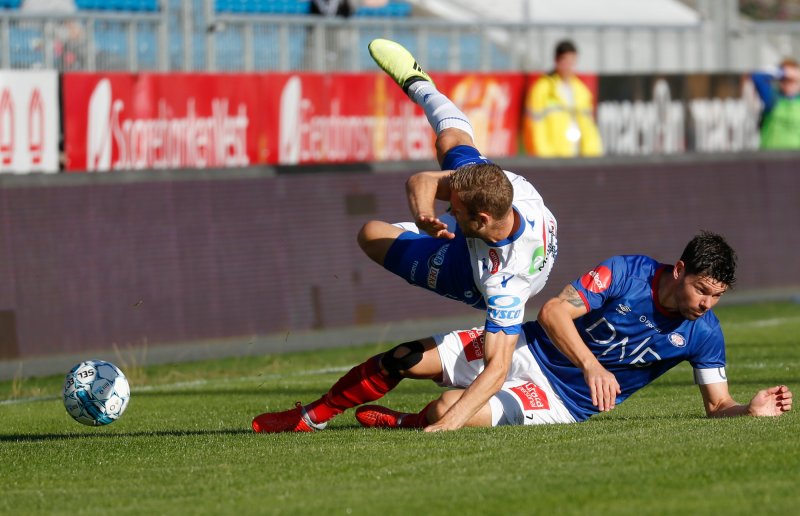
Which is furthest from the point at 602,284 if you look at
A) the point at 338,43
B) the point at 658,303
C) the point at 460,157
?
the point at 338,43

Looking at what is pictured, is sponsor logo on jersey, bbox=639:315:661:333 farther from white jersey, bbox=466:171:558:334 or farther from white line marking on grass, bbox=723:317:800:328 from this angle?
white line marking on grass, bbox=723:317:800:328

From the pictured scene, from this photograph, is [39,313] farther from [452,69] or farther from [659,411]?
[452,69]

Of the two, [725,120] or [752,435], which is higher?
[725,120]

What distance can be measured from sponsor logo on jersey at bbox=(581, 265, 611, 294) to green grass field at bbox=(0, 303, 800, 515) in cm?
77

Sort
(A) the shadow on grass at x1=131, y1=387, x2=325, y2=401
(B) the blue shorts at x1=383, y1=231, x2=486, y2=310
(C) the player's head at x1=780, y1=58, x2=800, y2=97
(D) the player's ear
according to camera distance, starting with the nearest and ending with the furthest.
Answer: (D) the player's ear
(B) the blue shorts at x1=383, y1=231, x2=486, y2=310
(A) the shadow on grass at x1=131, y1=387, x2=325, y2=401
(C) the player's head at x1=780, y1=58, x2=800, y2=97

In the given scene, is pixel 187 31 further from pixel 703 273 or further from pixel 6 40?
pixel 703 273

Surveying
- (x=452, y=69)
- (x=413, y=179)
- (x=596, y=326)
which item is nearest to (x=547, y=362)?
(x=596, y=326)

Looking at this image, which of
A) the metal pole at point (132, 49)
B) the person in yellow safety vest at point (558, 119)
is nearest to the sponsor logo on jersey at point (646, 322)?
the metal pole at point (132, 49)

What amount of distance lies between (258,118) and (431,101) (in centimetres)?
815

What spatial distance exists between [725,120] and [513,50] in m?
3.62

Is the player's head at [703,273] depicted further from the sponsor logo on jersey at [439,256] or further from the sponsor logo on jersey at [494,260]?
the sponsor logo on jersey at [439,256]

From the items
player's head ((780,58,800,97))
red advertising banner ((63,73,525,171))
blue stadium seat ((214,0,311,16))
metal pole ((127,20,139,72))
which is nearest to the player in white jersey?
red advertising banner ((63,73,525,171))

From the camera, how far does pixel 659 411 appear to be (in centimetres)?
964

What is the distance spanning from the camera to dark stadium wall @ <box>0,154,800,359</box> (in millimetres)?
13906
